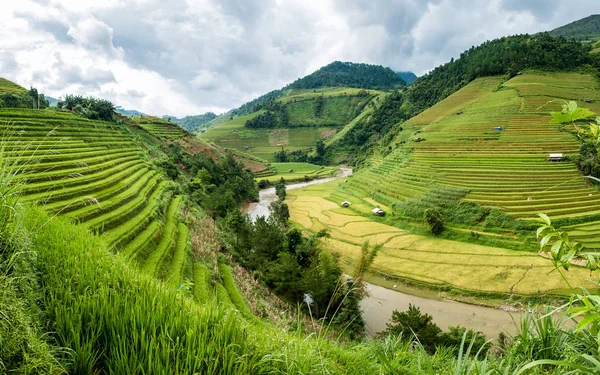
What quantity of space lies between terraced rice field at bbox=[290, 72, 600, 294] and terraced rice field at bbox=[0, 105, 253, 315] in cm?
1678

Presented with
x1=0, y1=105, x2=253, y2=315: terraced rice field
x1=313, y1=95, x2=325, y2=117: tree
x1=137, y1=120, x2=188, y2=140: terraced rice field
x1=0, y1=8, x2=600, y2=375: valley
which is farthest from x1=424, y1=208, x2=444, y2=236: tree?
x1=313, y1=95, x2=325, y2=117: tree

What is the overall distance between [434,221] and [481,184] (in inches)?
398

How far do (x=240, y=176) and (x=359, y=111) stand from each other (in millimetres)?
97338

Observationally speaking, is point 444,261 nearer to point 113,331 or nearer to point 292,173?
point 113,331


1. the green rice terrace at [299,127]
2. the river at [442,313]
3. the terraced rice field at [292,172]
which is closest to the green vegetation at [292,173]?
the terraced rice field at [292,172]

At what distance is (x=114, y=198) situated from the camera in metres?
17.6

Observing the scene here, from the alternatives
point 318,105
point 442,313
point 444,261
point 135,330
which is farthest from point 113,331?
point 318,105

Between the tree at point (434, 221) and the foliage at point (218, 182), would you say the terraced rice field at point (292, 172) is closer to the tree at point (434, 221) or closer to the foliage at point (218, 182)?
the foliage at point (218, 182)

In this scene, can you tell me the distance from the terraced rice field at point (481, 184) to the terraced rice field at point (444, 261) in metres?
0.08

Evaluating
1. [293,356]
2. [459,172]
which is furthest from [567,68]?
[293,356]

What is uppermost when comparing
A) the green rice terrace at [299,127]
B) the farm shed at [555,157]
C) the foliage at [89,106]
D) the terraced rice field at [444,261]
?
the green rice terrace at [299,127]

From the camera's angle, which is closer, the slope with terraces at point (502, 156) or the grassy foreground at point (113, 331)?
the grassy foreground at point (113, 331)

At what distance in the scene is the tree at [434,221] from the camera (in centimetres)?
3128

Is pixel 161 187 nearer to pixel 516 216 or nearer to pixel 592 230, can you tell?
pixel 516 216
